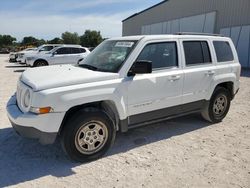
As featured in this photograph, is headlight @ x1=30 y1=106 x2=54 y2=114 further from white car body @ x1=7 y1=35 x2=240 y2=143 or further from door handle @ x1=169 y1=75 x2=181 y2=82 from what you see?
door handle @ x1=169 y1=75 x2=181 y2=82

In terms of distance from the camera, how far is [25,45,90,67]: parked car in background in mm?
16297

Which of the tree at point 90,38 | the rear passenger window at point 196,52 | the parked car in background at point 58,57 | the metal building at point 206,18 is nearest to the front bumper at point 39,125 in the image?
the rear passenger window at point 196,52

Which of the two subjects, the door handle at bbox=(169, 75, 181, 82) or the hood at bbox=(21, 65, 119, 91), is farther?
the door handle at bbox=(169, 75, 181, 82)

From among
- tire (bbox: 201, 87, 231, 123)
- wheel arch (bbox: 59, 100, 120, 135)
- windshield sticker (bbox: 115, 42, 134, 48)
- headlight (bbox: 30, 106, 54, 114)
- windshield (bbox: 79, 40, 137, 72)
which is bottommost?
tire (bbox: 201, 87, 231, 123)

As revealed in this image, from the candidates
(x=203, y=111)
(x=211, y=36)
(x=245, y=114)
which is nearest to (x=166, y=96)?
(x=203, y=111)

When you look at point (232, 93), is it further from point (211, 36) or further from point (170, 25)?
point (170, 25)

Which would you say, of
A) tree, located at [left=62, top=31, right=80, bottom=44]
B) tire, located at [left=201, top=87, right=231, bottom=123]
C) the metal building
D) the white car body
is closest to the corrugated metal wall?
the metal building

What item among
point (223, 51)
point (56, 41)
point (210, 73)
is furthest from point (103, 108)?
point (56, 41)

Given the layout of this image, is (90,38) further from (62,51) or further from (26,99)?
(26,99)

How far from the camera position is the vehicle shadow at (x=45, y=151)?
363 centimetres

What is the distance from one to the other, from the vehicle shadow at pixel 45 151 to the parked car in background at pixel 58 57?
11.6 metres

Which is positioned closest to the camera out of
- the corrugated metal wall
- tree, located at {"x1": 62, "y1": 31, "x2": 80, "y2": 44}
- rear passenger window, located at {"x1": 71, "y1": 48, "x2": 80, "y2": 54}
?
rear passenger window, located at {"x1": 71, "y1": 48, "x2": 80, "y2": 54}

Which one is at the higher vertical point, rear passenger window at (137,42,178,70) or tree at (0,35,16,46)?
tree at (0,35,16,46)

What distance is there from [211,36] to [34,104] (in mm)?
3920
